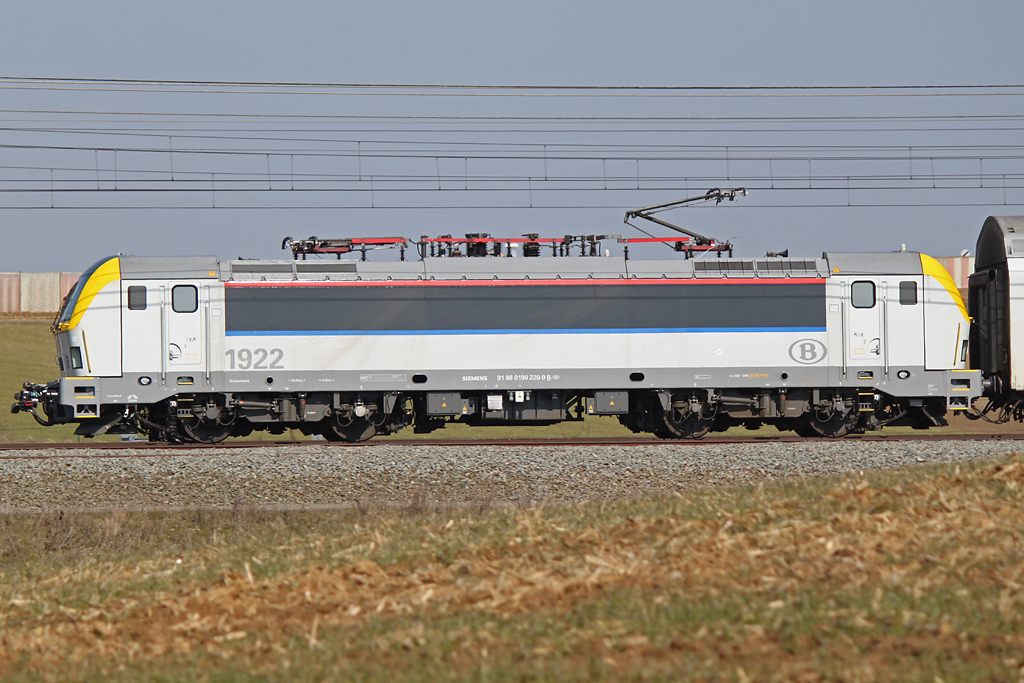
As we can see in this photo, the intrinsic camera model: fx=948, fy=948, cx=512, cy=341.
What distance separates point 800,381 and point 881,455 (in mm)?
4369

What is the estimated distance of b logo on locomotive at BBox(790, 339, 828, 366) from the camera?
19.5 metres

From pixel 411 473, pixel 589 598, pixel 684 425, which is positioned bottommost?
pixel 411 473

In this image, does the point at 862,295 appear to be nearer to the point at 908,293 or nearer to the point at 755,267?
the point at 908,293

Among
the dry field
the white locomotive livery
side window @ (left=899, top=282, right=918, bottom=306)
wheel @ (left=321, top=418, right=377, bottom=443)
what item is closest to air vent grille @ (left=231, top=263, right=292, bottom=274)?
the white locomotive livery

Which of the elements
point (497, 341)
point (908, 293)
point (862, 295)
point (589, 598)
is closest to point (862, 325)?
point (862, 295)

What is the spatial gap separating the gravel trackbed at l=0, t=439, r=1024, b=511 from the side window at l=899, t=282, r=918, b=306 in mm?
4397

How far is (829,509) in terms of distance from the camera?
804 cm

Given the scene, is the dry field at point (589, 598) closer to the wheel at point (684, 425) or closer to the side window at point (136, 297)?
the side window at point (136, 297)

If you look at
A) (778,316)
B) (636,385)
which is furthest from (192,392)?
(778,316)

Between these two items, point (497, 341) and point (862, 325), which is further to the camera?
point (862, 325)

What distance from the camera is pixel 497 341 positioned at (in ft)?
63.3

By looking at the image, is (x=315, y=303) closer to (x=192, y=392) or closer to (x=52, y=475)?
(x=192, y=392)

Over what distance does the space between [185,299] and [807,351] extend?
1265 centimetres

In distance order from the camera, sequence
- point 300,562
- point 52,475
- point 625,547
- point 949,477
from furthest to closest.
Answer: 1. point 52,475
2. point 949,477
3. point 300,562
4. point 625,547
